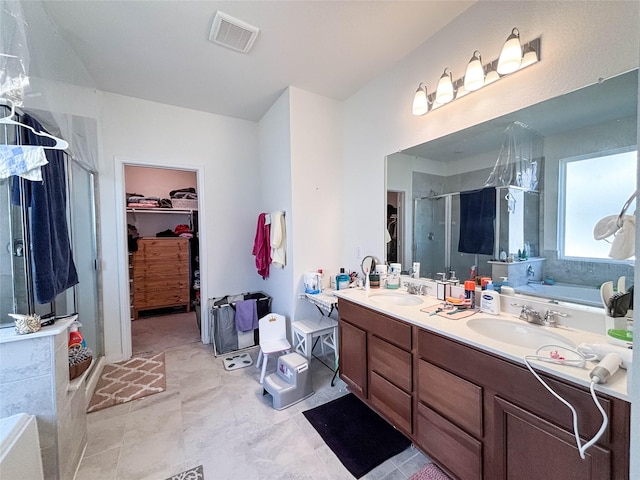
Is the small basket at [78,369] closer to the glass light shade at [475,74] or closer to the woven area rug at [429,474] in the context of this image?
the woven area rug at [429,474]

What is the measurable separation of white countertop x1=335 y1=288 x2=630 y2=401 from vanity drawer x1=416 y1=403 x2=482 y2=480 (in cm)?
47

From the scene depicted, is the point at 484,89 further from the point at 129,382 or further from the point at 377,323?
the point at 129,382

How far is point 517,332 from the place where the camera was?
52.9 inches

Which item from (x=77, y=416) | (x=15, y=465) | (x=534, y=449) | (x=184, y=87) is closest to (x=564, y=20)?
(x=534, y=449)

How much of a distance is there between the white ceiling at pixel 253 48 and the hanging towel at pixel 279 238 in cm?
136

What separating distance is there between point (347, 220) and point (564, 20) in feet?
6.73

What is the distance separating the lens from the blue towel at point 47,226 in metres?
1.39

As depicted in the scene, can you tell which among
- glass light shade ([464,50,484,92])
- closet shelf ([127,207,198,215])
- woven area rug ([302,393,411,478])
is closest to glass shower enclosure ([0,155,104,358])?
closet shelf ([127,207,198,215])

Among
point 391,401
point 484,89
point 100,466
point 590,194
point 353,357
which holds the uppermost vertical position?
point 484,89

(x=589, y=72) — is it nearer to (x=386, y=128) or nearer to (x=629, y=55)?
(x=629, y=55)

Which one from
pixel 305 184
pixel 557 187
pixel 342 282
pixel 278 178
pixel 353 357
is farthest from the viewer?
pixel 278 178

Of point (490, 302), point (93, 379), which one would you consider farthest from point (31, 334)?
point (490, 302)

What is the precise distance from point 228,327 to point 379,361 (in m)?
1.93

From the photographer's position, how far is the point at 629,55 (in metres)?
1.10
